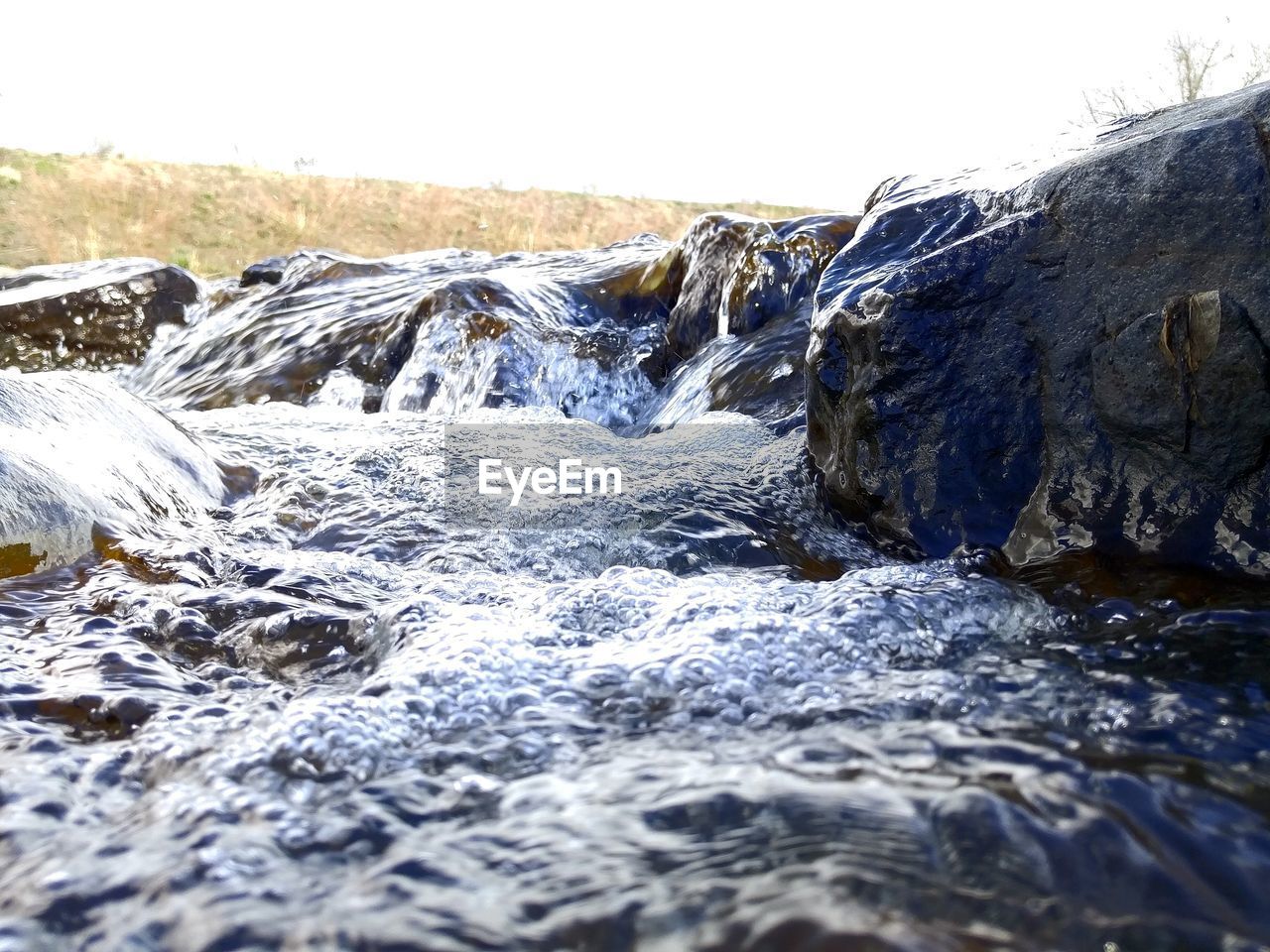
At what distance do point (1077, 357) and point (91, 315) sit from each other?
6.55 metres

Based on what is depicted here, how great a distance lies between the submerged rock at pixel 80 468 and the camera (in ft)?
7.02

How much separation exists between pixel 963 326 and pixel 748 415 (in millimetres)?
1277

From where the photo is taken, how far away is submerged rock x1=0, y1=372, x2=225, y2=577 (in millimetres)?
2139

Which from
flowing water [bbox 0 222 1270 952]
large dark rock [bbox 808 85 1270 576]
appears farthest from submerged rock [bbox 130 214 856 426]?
flowing water [bbox 0 222 1270 952]

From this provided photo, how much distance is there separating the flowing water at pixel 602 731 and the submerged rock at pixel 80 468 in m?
0.02

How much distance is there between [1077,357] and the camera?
209 cm

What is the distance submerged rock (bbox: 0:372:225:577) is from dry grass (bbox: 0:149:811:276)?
1728 centimetres

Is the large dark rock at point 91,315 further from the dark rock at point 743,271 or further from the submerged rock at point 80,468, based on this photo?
the submerged rock at point 80,468

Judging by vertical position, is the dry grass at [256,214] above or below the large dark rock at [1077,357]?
above

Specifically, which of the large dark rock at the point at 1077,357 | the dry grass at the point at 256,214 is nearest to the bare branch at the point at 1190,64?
the dry grass at the point at 256,214

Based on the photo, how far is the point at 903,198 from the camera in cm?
271

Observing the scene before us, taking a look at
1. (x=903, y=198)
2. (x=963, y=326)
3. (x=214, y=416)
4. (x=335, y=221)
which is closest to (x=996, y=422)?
(x=963, y=326)

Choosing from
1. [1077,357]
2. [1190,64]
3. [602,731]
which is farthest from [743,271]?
[1190,64]

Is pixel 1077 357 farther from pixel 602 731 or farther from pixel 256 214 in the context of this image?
pixel 256 214
